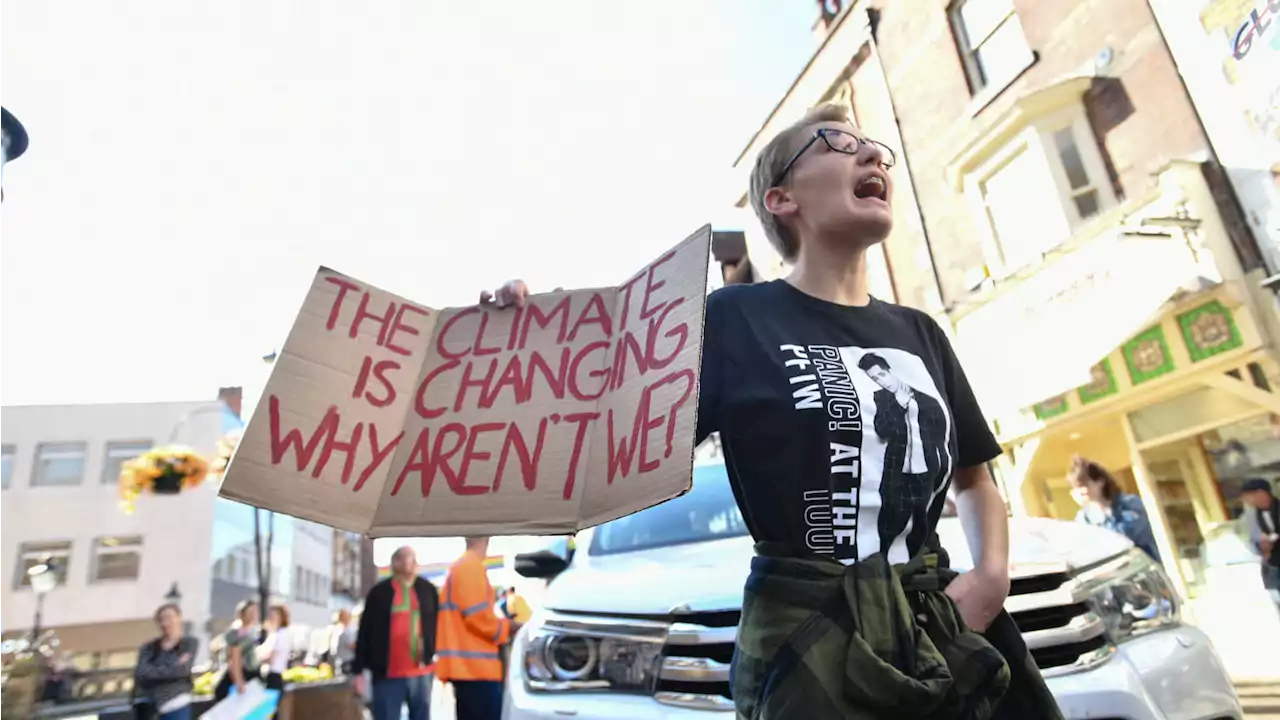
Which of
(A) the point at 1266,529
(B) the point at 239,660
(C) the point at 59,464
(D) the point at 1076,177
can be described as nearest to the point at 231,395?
(C) the point at 59,464

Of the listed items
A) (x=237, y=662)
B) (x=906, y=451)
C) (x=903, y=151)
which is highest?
(x=903, y=151)

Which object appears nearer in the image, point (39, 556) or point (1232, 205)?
point (1232, 205)

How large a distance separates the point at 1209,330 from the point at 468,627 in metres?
8.33

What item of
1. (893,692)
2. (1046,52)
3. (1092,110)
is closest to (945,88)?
(1046,52)

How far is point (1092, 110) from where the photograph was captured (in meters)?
10.1

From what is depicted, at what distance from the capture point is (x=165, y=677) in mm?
7055

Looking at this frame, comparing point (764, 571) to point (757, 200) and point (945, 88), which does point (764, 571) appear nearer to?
point (757, 200)

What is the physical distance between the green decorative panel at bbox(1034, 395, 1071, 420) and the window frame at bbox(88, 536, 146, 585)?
35410 mm

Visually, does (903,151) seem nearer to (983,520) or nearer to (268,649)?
(268,649)

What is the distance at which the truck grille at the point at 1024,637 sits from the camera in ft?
6.72

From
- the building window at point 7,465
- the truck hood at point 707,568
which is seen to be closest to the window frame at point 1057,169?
the truck hood at point 707,568

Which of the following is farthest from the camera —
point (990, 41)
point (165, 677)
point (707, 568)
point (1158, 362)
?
point (990, 41)

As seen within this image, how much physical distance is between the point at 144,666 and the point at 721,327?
7.91 meters

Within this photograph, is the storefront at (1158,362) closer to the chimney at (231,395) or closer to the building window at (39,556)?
the building window at (39,556)
